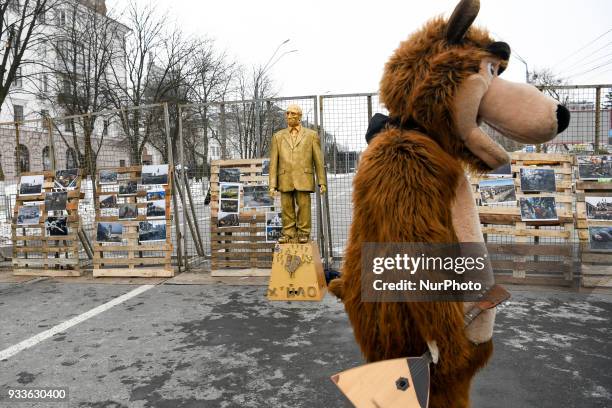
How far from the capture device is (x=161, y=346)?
3.38 m

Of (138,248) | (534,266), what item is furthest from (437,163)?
(138,248)

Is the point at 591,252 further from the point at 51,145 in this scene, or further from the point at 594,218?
the point at 51,145

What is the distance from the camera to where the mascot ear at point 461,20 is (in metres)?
1.31

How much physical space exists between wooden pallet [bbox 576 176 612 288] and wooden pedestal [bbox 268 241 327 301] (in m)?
3.06

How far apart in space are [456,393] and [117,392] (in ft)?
7.12

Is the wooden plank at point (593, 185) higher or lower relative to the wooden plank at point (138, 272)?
higher

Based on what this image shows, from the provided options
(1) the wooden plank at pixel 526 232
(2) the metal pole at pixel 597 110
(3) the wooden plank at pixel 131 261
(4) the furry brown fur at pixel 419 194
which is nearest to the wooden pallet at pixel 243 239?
(3) the wooden plank at pixel 131 261

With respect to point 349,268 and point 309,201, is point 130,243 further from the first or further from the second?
point 349,268

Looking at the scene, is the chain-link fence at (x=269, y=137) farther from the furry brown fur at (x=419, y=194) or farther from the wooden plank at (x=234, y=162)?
the furry brown fur at (x=419, y=194)

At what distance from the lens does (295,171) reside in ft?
15.2

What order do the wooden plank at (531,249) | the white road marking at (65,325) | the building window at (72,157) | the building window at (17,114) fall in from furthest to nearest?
the building window at (17,114)
the building window at (72,157)
the wooden plank at (531,249)
the white road marking at (65,325)

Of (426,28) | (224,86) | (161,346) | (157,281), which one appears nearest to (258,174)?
(157,281)

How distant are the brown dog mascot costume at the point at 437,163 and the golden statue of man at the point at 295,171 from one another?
3155mm

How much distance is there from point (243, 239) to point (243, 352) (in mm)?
2685
